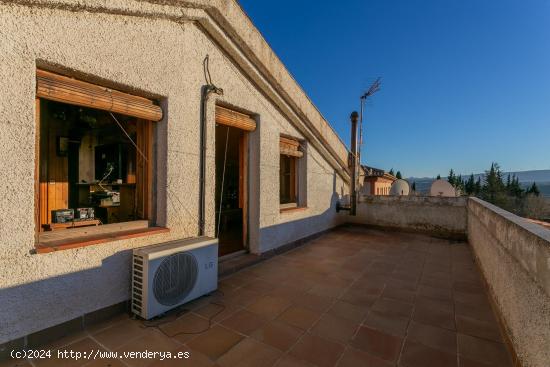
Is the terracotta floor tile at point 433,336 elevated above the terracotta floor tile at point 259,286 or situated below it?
below

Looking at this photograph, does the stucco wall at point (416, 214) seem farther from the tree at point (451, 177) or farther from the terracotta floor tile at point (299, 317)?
the tree at point (451, 177)

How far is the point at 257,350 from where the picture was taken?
93.4 inches

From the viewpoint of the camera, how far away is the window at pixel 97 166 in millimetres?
3246

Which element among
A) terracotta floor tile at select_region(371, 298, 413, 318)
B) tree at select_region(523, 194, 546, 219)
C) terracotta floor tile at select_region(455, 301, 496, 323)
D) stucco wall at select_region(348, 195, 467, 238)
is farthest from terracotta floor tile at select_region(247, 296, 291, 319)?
tree at select_region(523, 194, 546, 219)

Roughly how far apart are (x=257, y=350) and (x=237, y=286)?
1.52 meters

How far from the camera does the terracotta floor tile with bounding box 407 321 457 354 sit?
8.11ft

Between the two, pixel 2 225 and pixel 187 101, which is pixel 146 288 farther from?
pixel 187 101

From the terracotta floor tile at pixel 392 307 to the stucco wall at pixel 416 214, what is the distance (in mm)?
5459

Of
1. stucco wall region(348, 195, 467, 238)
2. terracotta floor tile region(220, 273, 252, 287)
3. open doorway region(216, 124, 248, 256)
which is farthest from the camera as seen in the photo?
stucco wall region(348, 195, 467, 238)

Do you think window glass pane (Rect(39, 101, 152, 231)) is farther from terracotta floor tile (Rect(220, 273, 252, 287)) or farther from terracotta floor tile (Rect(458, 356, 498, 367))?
terracotta floor tile (Rect(458, 356, 498, 367))

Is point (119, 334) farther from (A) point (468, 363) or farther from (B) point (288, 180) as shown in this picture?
(B) point (288, 180)

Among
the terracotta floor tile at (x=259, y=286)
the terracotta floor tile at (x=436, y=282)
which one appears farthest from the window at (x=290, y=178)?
the terracotta floor tile at (x=436, y=282)

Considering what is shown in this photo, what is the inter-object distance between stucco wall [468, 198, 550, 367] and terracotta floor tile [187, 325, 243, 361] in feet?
8.06

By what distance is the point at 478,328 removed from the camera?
9.15ft
